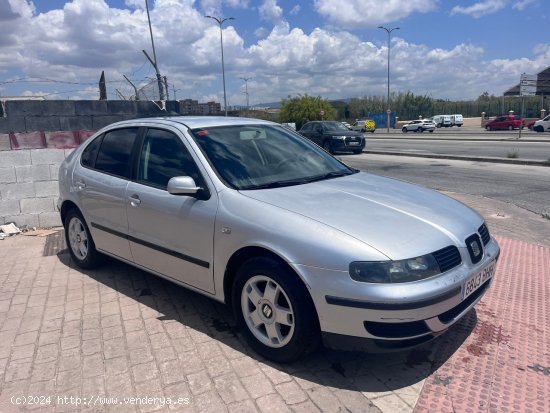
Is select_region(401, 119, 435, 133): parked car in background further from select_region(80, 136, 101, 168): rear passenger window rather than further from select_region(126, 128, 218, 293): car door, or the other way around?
select_region(126, 128, 218, 293): car door

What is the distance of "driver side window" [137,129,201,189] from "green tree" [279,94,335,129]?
4382 centimetres

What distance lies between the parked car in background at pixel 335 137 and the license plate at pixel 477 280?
1780 cm

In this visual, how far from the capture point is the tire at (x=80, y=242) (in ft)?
15.9

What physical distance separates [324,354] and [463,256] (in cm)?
115

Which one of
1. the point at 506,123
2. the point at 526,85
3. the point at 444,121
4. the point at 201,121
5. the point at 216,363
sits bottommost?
the point at 216,363

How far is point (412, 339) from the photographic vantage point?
2.71m

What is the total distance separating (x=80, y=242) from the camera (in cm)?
504

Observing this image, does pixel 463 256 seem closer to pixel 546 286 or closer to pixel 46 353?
pixel 546 286

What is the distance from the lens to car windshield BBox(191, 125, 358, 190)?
3545 millimetres

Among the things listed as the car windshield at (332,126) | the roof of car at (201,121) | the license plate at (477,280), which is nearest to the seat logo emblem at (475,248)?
the license plate at (477,280)

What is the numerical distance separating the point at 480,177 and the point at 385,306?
36.2ft

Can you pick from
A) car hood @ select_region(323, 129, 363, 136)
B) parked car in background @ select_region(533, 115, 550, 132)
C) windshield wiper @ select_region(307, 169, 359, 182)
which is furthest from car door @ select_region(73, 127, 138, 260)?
parked car in background @ select_region(533, 115, 550, 132)

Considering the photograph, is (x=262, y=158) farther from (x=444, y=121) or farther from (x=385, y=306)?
(x=444, y=121)

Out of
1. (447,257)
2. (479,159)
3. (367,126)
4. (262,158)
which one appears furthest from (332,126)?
(367,126)
